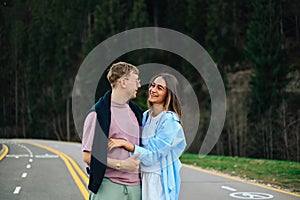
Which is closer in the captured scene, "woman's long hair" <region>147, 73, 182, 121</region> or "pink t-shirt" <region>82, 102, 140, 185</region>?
"pink t-shirt" <region>82, 102, 140, 185</region>

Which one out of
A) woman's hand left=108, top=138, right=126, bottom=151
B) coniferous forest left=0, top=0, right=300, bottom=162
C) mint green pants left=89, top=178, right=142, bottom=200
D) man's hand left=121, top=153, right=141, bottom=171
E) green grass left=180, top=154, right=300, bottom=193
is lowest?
green grass left=180, top=154, right=300, bottom=193

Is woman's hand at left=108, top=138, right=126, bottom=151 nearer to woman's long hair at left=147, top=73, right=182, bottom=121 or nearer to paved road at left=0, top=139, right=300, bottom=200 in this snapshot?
woman's long hair at left=147, top=73, right=182, bottom=121

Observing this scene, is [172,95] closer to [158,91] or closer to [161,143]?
[158,91]

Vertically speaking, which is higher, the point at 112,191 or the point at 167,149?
the point at 167,149

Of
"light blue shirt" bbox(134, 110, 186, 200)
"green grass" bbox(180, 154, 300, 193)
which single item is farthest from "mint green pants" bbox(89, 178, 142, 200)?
"green grass" bbox(180, 154, 300, 193)

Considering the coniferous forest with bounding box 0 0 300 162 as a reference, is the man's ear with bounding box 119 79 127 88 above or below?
below

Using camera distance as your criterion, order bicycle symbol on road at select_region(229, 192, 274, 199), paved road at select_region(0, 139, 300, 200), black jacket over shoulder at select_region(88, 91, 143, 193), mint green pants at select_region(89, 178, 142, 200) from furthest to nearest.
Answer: paved road at select_region(0, 139, 300, 200) → bicycle symbol on road at select_region(229, 192, 274, 199) → mint green pants at select_region(89, 178, 142, 200) → black jacket over shoulder at select_region(88, 91, 143, 193)

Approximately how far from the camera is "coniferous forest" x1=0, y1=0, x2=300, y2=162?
139ft

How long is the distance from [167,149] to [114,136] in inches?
16.1

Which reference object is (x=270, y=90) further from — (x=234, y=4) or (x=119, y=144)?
(x=119, y=144)

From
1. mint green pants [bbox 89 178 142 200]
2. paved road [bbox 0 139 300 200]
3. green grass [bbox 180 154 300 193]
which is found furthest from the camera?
green grass [bbox 180 154 300 193]

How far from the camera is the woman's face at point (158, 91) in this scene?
149 inches

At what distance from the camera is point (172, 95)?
3820mm

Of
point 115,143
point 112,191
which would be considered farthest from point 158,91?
point 112,191
